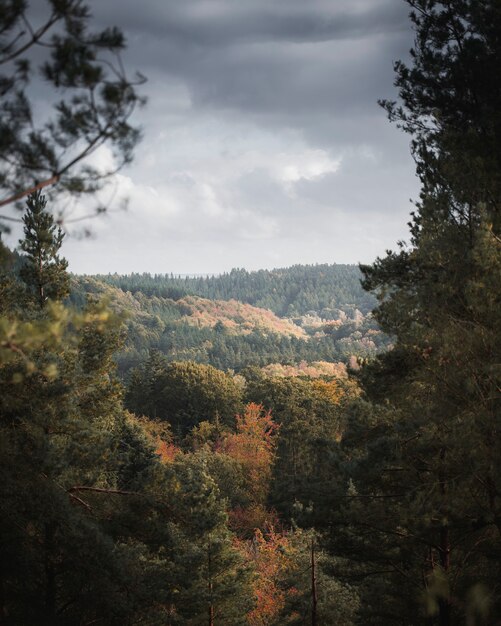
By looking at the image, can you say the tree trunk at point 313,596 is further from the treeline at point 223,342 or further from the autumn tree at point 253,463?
the treeline at point 223,342

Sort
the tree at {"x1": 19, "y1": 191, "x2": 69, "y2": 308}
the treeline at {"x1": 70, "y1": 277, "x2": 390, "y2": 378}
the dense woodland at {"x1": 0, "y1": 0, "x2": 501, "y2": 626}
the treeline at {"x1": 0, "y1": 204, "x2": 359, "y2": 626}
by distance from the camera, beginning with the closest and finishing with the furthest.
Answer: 1. the dense woodland at {"x1": 0, "y1": 0, "x2": 501, "y2": 626}
2. the treeline at {"x1": 0, "y1": 204, "x2": 359, "y2": 626}
3. the tree at {"x1": 19, "y1": 191, "x2": 69, "y2": 308}
4. the treeline at {"x1": 70, "y1": 277, "x2": 390, "y2": 378}

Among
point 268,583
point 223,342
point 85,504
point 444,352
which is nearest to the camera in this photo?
point 444,352

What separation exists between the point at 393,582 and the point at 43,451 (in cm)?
733

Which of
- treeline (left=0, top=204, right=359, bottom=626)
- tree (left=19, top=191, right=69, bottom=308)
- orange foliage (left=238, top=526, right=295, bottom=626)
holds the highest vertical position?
tree (left=19, top=191, right=69, bottom=308)

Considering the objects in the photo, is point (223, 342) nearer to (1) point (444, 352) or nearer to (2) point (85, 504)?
(2) point (85, 504)

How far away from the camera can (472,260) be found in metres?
7.38

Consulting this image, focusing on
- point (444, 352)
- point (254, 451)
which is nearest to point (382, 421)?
point (444, 352)

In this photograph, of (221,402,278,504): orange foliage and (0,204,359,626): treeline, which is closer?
(0,204,359,626): treeline

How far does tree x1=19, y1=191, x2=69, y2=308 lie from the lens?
12.9 m

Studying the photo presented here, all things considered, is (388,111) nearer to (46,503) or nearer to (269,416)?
(46,503)

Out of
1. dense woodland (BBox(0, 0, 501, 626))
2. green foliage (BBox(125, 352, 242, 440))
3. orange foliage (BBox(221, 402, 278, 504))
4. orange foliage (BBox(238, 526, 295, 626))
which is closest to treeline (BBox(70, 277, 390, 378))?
green foliage (BBox(125, 352, 242, 440))

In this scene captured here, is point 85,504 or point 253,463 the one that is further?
point 253,463

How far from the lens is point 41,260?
13.2 m

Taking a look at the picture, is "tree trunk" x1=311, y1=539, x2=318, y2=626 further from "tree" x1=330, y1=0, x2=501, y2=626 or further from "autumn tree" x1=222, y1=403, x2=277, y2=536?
"autumn tree" x1=222, y1=403, x2=277, y2=536
